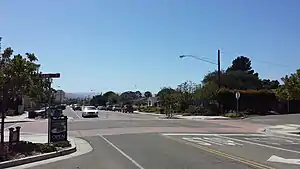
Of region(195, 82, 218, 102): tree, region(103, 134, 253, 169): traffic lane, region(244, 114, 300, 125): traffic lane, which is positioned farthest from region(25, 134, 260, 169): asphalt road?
region(195, 82, 218, 102): tree

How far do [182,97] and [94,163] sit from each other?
5471cm

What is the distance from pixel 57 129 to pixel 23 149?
315 centimetres

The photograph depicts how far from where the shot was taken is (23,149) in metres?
16.2

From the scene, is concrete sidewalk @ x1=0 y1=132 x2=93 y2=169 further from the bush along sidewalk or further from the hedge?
the hedge

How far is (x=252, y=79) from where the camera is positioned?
4441 inches

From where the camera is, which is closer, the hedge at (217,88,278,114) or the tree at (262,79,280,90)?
the hedge at (217,88,278,114)

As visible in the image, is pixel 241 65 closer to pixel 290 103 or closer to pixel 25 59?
pixel 290 103

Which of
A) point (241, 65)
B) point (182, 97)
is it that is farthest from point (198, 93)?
point (241, 65)

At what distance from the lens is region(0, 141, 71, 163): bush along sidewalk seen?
14536 millimetres

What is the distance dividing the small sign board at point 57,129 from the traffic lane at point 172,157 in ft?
8.17

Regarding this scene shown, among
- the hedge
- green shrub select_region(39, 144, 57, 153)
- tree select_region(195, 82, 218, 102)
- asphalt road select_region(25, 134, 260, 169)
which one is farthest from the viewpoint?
tree select_region(195, 82, 218, 102)

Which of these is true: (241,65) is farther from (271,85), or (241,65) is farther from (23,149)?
(23,149)

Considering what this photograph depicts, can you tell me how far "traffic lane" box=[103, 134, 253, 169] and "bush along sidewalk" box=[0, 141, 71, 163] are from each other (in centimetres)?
272

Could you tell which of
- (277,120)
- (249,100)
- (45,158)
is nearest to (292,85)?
(45,158)
